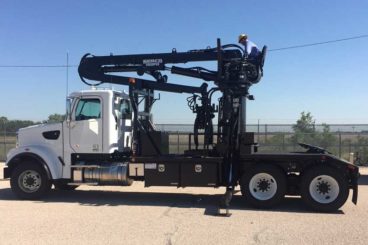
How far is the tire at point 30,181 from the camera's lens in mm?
12242

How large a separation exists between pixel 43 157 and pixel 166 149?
327 centimetres

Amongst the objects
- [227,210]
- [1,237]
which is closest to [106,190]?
[227,210]

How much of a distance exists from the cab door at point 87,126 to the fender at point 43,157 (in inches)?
23.8

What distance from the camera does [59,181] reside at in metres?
12.5

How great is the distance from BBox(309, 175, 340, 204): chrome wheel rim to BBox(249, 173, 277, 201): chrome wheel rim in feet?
2.87

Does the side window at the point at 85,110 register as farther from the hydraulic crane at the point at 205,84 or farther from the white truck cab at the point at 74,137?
the hydraulic crane at the point at 205,84

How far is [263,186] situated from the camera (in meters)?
11.1

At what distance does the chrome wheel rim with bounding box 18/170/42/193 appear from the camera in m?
12.3

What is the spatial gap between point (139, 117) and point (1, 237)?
18.2 feet

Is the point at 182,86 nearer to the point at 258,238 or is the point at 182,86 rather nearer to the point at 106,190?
the point at 106,190

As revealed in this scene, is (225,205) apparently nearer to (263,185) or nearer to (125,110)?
(263,185)

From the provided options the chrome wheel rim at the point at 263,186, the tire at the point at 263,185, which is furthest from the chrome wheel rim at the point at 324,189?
the chrome wheel rim at the point at 263,186

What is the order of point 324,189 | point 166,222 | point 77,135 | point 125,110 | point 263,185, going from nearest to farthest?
point 166,222, point 324,189, point 263,185, point 77,135, point 125,110

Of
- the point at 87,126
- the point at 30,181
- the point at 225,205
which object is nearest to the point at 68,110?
the point at 87,126
